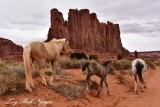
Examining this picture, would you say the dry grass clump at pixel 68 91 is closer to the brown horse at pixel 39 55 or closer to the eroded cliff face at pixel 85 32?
the brown horse at pixel 39 55

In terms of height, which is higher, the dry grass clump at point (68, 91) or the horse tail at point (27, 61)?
the horse tail at point (27, 61)

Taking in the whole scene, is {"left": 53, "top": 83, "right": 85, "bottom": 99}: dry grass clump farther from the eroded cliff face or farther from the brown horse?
the eroded cliff face

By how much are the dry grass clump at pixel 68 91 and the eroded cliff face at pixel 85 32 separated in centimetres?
6485

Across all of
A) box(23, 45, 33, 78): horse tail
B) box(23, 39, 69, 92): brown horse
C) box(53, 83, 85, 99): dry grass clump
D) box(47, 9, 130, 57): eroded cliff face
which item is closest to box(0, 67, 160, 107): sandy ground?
box(53, 83, 85, 99): dry grass clump

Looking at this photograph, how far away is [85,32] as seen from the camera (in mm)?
93062

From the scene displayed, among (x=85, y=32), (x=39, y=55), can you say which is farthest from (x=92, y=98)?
(x=85, y=32)

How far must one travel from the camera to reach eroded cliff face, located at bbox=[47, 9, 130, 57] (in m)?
83.4

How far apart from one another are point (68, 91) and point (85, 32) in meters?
81.9

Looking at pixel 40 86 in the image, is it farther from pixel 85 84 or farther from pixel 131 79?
pixel 131 79

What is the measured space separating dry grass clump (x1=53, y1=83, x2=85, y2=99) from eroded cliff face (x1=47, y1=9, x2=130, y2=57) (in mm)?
64852

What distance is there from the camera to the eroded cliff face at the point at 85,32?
83412 mm

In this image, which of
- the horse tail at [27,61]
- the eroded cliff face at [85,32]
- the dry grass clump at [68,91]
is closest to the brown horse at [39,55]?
the horse tail at [27,61]

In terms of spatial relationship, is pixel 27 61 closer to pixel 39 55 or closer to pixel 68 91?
pixel 39 55

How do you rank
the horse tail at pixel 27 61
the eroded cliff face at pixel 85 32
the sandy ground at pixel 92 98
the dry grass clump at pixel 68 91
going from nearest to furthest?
the sandy ground at pixel 92 98
the horse tail at pixel 27 61
the dry grass clump at pixel 68 91
the eroded cliff face at pixel 85 32
